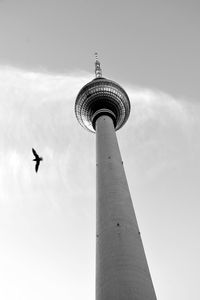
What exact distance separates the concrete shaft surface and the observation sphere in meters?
17.1

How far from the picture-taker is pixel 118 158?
41.6 m

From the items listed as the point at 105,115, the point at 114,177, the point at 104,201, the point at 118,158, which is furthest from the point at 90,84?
the point at 104,201

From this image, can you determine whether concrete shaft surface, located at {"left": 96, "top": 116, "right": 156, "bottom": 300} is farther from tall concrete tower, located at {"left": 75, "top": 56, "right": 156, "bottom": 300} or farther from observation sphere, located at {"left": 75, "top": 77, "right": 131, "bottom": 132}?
observation sphere, located at {"left": 75, "top": 77, "right": 131, "bottom": 132}

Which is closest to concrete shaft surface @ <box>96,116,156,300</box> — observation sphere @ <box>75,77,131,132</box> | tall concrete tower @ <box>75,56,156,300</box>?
tall concrete tower @ <box>75,56,156,300</box>

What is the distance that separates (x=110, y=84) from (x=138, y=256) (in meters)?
36.8

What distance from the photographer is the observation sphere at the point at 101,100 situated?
5672 cm

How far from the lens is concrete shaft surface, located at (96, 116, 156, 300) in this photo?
24969mm

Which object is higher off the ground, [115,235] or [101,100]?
[101,100]

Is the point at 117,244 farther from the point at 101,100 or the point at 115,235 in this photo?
the point at 101,100

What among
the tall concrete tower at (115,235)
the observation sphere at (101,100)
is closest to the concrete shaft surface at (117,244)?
the tall concrete tower at (115,235)

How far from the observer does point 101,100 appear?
56719mm

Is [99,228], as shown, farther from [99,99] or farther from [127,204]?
[99,99]

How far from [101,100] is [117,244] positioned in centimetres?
3325

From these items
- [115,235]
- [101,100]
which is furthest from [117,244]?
[101,100]
